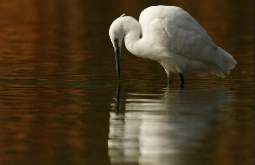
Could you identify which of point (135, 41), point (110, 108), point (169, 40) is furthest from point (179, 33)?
point (110, 108)

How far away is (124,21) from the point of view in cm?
1184

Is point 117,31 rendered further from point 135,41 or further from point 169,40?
point 169,40

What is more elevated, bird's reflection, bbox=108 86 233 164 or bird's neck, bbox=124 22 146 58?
bird's neck, bbox=124 22 146 58

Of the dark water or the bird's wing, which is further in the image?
the bird's wing

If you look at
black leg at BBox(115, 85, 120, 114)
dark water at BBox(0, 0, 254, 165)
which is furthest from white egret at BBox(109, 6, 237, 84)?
black leg at BBox(115, 85, 120, 114)

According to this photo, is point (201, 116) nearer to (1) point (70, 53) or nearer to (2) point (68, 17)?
(1) point (70, 53)

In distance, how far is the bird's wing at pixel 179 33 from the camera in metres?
11.9

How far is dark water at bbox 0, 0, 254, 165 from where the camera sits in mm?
7270

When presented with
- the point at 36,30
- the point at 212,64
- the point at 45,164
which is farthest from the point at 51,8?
the point at 45,164

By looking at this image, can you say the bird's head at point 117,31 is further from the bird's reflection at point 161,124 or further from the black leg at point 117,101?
the bird's reflection at point 161,124

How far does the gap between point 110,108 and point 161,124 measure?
1.38 metres

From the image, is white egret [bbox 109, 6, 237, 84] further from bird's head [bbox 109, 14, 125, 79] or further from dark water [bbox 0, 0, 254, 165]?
dark water [bbox 0, 0, 254, 165]

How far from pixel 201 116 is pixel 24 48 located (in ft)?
28.3

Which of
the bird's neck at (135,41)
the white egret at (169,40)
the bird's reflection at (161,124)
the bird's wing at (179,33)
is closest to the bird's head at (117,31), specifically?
the white egret at (169,40)
